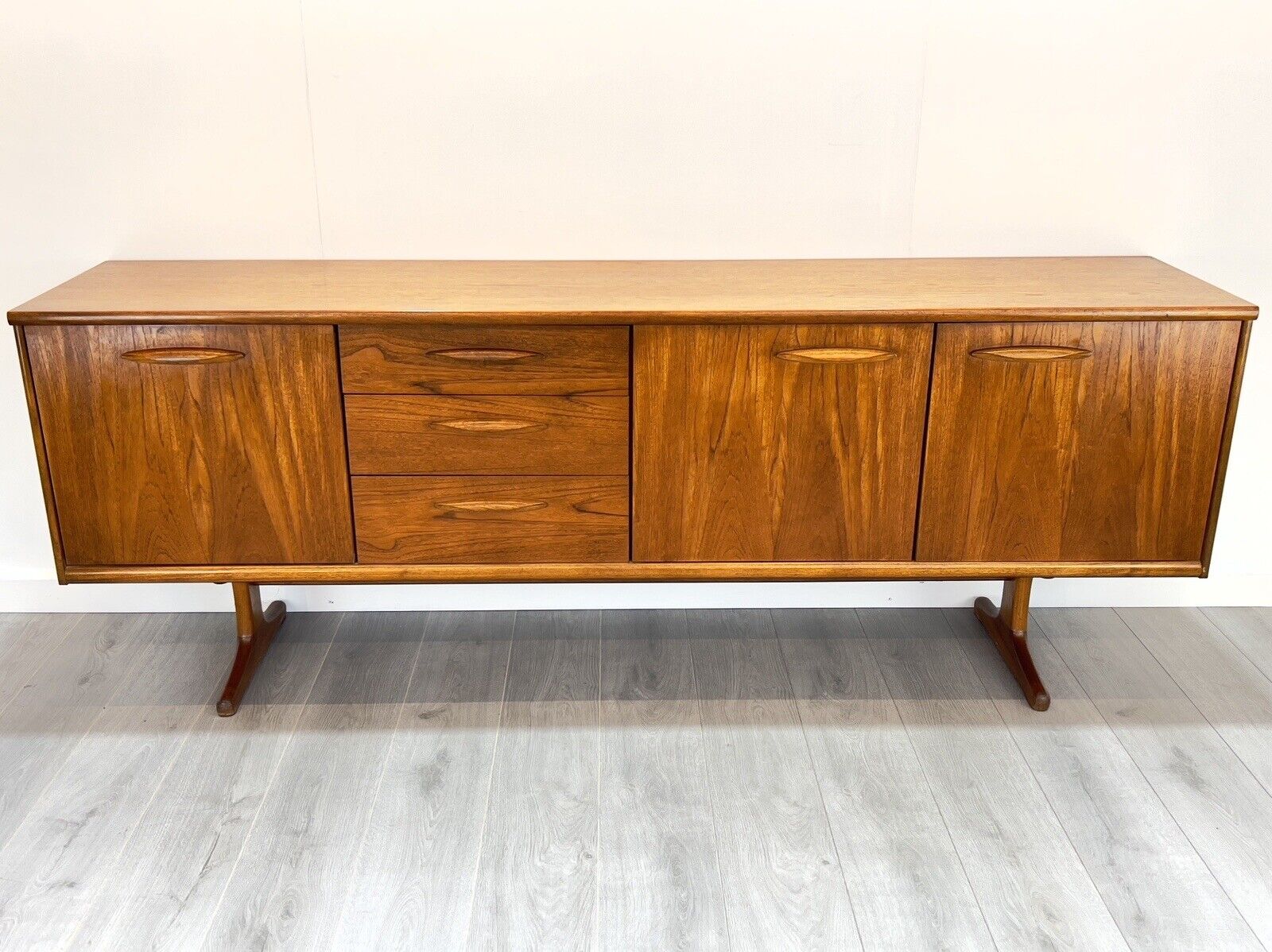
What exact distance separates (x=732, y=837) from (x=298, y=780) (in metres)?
0.75

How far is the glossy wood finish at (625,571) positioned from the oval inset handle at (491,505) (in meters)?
0.11

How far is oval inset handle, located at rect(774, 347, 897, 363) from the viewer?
1908mm

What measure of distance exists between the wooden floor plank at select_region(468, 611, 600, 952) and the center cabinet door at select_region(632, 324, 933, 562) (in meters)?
0.37

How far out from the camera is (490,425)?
196 cm

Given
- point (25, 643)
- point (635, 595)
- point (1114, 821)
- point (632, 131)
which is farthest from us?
point (635, 595)

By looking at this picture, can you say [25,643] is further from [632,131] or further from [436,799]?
[632,131]

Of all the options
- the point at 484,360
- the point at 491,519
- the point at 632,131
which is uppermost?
the point at 632,131

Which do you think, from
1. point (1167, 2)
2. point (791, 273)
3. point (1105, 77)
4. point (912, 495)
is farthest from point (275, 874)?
point (1167, 2)

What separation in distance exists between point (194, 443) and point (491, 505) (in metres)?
0.51

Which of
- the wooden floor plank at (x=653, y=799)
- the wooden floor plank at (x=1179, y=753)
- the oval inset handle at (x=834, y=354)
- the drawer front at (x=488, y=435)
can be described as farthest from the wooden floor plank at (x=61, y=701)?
the wooden floor plank at (x=1179, y=753)

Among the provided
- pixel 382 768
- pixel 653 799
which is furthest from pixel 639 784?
pixel 382 768

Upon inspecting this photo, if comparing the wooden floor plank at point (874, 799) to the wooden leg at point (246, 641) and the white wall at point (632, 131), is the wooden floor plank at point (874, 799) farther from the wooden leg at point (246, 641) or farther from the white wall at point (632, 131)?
the wooden leg at point (246, 641)

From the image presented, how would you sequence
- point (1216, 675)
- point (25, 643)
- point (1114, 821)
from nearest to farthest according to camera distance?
point (1114, 821) < point (1216, 675) < point (25, 643)

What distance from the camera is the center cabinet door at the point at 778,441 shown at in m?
1.91
